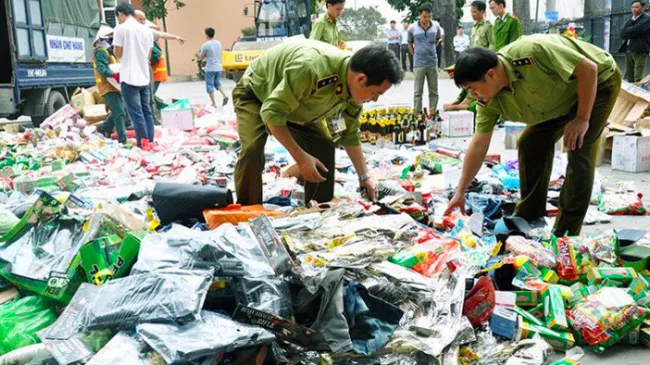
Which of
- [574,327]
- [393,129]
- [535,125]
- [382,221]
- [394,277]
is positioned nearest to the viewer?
[394,277]

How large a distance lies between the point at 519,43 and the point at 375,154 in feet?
12.8

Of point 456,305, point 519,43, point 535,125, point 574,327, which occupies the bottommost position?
point 574,327

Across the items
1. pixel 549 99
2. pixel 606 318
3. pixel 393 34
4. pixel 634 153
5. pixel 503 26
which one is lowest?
pixel 606 318

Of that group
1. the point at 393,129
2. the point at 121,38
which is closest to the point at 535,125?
the point at 393,129

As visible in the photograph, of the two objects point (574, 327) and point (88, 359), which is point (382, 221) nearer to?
point (574, 327)

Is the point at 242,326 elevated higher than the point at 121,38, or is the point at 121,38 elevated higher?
the point at 121,38

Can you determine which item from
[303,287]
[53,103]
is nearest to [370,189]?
[303,287]

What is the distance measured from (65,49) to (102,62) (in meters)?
4.10

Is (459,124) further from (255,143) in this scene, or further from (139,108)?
(255,143)

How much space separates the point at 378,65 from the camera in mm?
3539

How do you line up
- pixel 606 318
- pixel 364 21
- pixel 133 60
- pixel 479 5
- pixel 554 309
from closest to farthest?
pixel 606 318 → pixel 554 309 → pixel 133 60 → pixel 479 5 → pixel 364 21

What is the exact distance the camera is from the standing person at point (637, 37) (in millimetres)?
12966

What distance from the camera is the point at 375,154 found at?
25.9 ft

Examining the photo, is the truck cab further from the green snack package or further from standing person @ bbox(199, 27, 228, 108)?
the green snack package
